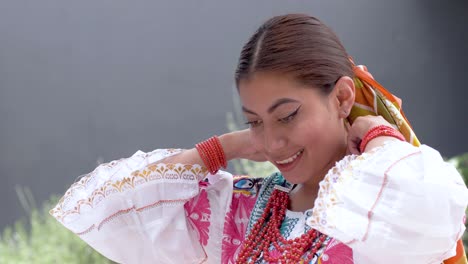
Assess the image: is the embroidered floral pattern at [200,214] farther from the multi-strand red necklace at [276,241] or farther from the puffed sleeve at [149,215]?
the multi-strand red necklace at [276,241]

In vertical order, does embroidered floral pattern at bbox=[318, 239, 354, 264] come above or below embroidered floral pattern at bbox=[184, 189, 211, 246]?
above

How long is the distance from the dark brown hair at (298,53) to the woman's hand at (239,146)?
0.71 feet

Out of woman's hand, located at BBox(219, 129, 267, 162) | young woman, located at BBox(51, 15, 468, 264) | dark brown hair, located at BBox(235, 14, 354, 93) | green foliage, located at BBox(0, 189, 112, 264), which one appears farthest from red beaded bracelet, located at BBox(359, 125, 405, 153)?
green foliage, located at BBox(0, 189, 112, 264)

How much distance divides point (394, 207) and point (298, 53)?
316 mm

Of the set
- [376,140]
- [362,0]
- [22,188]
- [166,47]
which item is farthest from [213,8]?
[376,140]

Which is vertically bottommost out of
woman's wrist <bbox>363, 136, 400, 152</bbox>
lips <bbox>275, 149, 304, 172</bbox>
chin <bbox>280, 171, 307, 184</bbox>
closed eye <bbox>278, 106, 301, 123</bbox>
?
chin <bbox>280, 171, 307, 184</bbox>

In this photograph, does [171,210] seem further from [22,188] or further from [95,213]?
[22,188]

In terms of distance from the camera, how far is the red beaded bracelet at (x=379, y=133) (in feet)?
3.87

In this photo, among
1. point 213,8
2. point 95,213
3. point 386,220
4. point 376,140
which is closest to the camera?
point 386,220

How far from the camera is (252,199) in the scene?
1501 millimetres

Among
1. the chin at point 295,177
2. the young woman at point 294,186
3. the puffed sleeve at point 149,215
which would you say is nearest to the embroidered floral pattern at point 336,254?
the young woman at point 294,186

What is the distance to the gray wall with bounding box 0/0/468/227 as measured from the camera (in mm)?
3516

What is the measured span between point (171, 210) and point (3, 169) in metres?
2.40

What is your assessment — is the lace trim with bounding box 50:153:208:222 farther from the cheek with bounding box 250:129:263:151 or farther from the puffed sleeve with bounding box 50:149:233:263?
the cheek with bounding box 250:129:263:151
